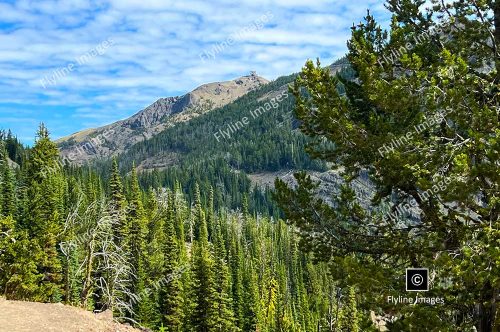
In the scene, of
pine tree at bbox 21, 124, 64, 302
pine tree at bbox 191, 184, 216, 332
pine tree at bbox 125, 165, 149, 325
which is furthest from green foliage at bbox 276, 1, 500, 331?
pine tree at bbox 125, 165, 149, 325

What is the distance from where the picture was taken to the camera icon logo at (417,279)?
10.6 metres

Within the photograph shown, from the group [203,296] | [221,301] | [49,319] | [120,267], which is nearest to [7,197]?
[203,296]

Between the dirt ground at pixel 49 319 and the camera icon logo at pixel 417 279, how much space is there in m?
16.2

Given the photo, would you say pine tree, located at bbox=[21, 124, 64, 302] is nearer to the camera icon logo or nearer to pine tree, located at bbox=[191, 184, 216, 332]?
pine tree, located at bbox=[191, 184, 216, 332]

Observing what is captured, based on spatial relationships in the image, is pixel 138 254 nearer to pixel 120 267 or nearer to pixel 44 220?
pixel 44 220

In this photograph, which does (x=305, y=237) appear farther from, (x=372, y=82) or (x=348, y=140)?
(x=372, y=82)

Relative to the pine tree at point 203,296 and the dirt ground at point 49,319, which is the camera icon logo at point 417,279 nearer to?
the dirt ground at point 49,319

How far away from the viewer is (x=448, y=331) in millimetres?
9656

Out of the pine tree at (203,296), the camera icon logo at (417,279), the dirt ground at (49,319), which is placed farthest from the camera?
the pine tree at (203,296)

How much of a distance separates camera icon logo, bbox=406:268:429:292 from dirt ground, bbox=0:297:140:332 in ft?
53.3

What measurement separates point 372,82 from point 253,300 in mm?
57515

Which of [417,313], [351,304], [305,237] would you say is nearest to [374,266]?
[417,313]

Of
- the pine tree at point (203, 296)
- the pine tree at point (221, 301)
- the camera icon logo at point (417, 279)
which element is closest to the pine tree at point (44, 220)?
the pine tree at point (203, 296)

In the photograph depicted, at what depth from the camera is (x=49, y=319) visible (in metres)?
21.8
